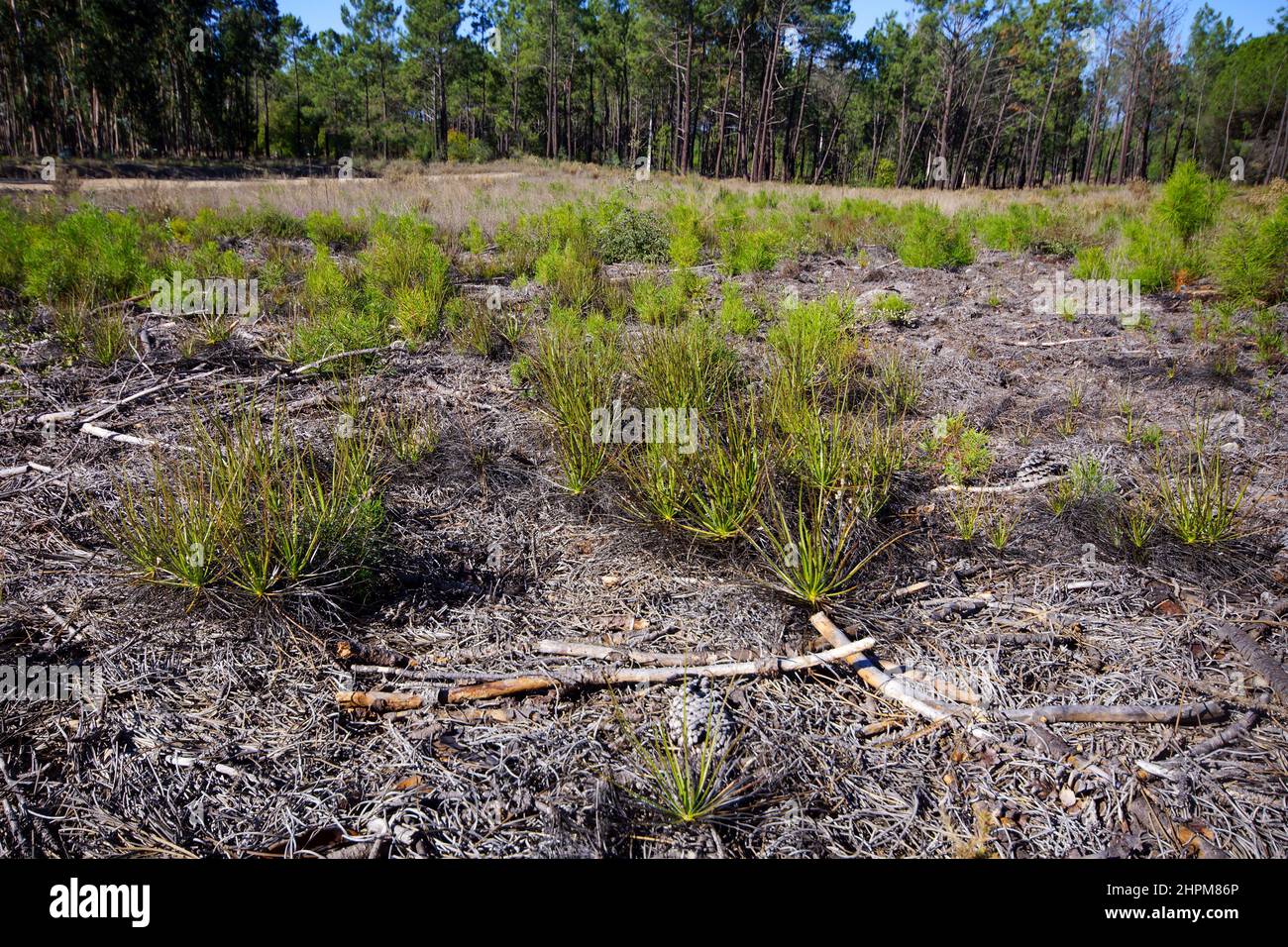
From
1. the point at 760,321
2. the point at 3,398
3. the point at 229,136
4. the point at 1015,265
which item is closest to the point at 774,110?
the point at 229,136

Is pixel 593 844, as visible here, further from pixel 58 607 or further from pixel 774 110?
pixel 774 110

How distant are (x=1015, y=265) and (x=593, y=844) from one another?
912cm

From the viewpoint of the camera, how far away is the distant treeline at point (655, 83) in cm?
2938

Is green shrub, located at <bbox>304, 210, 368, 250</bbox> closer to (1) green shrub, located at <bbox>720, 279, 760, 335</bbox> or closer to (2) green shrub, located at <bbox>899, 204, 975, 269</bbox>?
(1) green shrub, located at <bbox>720, 279, 760, 335</bbox>

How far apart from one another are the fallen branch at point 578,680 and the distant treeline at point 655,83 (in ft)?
92.3

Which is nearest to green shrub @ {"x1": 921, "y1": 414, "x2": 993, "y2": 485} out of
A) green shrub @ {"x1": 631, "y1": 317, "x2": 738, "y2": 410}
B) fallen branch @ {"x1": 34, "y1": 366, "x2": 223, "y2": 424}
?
green shrub @ {"x1": 631, "y1": 317, "x2": 738, "y2": 410}

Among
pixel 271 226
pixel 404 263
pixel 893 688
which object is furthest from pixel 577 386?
pixel 271 226

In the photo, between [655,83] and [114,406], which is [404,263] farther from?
[655,83]

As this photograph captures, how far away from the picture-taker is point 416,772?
6.48 ft

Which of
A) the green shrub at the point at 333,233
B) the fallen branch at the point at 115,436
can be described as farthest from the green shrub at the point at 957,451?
the green shrub at the point at 333,233

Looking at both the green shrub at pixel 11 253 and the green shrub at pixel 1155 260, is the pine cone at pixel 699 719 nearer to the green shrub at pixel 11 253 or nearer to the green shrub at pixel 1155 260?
the green shrub at pixel 1155 260

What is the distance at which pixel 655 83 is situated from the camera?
40125 millimetres

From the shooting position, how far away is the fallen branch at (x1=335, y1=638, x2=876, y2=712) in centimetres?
222

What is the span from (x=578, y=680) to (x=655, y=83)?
45.0 meters
